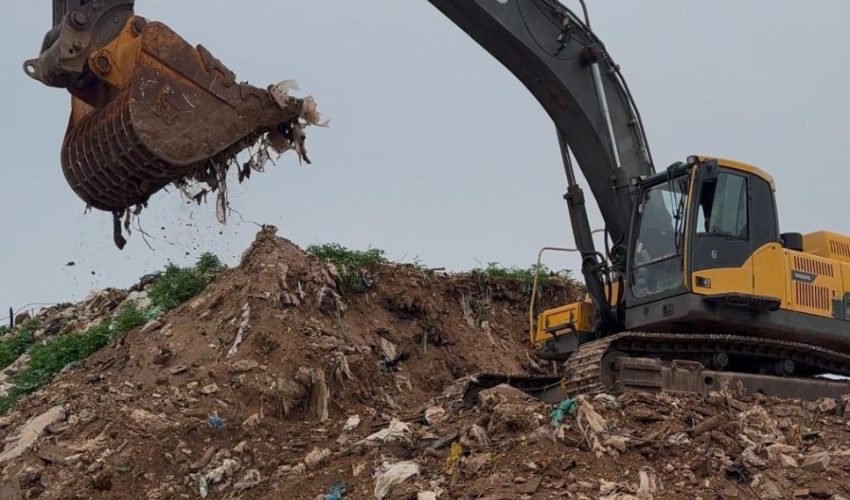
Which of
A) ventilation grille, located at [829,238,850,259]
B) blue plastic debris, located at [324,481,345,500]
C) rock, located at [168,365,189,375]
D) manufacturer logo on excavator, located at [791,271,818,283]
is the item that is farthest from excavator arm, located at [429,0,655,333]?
rock, located at [168,365,189,375]

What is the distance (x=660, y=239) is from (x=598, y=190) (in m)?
0.91

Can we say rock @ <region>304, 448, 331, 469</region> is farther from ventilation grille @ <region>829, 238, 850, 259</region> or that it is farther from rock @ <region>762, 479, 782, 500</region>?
ventilation grille @ <region>829, 238, 850, 259</region>

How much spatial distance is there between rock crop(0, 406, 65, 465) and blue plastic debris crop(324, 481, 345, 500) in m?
3.28

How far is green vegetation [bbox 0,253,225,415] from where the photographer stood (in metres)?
13.4

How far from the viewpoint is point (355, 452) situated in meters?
9.36

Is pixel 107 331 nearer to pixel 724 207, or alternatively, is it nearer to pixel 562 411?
pixel 562 411

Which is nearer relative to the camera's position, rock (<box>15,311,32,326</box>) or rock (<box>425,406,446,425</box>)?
rock (<box>425,406,446,425</box>)

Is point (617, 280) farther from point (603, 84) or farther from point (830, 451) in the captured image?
point (830, 451)

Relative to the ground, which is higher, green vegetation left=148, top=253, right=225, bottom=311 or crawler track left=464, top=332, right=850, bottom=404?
green vegetation left=148, top=253, right=225, bottom=311

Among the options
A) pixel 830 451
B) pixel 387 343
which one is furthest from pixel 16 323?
pixel 830 451

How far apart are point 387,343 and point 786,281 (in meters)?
4.72

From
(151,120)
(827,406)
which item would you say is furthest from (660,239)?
(151,120)

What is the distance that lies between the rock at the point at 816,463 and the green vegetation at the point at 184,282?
7658 mm

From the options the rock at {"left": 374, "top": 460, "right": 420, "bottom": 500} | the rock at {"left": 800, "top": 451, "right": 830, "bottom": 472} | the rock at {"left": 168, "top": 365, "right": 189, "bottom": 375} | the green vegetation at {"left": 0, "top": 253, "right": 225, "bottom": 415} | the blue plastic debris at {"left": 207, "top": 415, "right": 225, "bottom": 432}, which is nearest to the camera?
the rock at {"left": 800, "top": 451, "right": 830, "bottom": 472}
